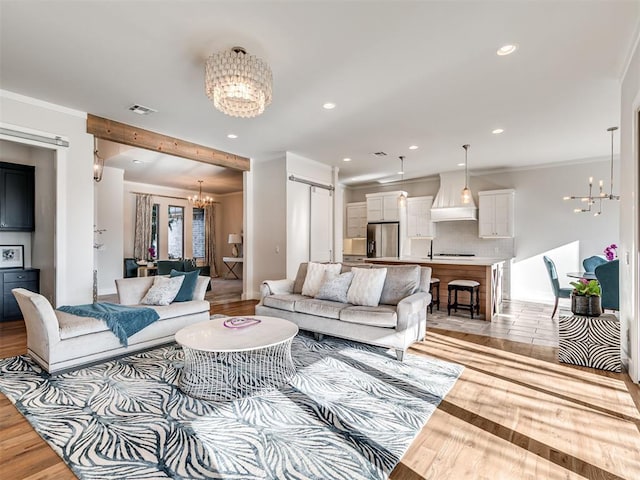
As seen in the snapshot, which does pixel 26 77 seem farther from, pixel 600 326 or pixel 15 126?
pixel 600 326

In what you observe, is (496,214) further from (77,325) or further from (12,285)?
(12,285)

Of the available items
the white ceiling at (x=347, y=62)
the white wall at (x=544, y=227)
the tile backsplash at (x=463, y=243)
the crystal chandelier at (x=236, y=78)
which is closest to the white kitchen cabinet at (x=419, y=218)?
the tile backsplash at (x=463, y=243)

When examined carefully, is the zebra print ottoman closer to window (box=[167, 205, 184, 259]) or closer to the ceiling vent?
the ceiling vent

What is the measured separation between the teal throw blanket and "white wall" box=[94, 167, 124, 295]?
15.6ft

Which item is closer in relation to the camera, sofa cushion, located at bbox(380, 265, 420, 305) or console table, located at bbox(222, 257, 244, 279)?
sofa cushion, located at bbox(380, 265, 420, 305)

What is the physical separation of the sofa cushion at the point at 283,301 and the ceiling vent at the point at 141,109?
9.54 feet

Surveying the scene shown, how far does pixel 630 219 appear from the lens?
3.04 meters

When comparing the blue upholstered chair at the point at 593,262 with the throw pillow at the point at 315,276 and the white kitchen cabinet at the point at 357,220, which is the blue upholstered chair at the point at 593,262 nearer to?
the throw pillow at the point at 315,276

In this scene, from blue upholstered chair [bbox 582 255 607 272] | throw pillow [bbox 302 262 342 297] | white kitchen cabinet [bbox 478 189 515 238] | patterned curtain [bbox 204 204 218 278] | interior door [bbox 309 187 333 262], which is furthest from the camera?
patterned curtain [bbox 204 204 218 278]

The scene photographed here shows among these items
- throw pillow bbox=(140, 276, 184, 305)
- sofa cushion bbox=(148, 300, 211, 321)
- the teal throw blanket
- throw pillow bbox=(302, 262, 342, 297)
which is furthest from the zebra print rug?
throw pillow bbox=(302, 262, 342, 297)

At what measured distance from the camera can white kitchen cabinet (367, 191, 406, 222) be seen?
8648 millimetres

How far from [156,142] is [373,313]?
14.1 ft

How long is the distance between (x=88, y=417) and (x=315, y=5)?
131 inches

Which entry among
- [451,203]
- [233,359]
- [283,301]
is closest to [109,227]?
[283,301]
